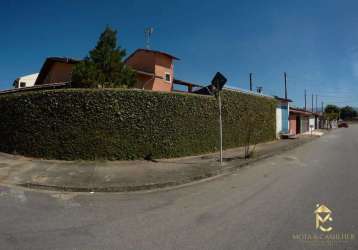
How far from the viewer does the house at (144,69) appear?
20.1m

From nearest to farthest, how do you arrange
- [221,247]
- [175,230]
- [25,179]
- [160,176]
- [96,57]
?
1. [221,247]
2. [175,230]
3. [25,179]
4. [160,176]
5. [96,57]

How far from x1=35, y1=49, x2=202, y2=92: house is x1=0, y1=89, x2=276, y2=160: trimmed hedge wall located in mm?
8792

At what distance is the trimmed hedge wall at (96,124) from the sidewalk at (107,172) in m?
0.48

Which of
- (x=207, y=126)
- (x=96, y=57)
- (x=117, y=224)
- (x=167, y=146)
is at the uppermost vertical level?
(x=96, y=57)

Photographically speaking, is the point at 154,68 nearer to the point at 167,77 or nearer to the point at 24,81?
the point at 167,77

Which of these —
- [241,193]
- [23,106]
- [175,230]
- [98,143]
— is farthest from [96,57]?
[175,230]

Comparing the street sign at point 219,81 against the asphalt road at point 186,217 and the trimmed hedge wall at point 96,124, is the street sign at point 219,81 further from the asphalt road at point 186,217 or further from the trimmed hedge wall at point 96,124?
the asphalt road at point 186,217

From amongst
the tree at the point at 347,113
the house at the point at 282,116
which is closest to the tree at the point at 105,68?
the house at the point at 282,116

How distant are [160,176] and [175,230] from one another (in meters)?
3.71

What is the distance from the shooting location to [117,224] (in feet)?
14.7

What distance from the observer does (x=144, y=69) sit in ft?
71.8

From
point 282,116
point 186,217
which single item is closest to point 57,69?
point 186,217

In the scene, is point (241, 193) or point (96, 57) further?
point (96, 57)

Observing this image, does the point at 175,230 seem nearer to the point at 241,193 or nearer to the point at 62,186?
the point at 241,193
